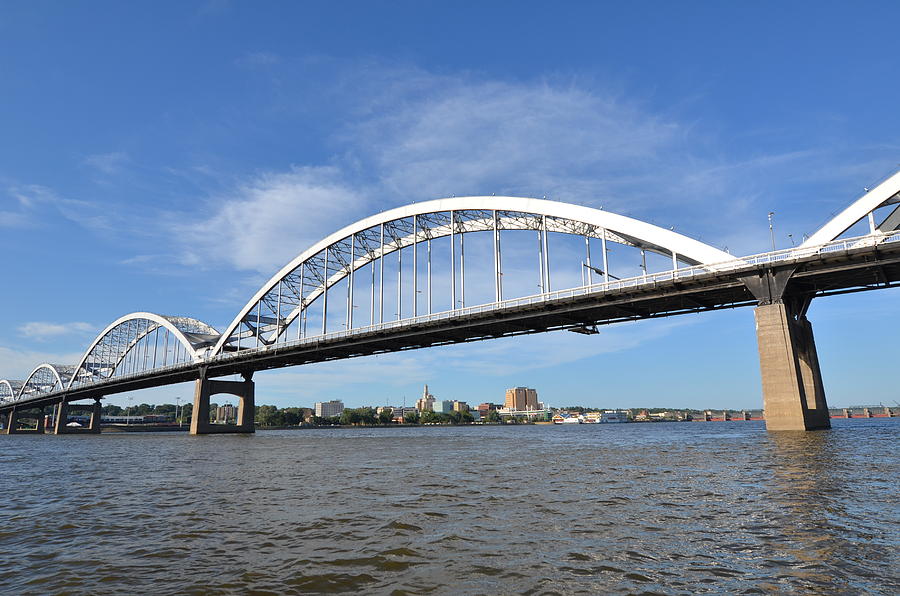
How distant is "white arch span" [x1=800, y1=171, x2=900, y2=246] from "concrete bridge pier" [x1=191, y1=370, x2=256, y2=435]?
72028 millimetres

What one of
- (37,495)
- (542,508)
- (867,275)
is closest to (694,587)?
(542,508)

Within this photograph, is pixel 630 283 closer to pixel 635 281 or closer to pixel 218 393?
pixel 635 281

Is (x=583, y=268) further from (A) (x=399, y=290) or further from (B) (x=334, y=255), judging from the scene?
(B) (x=334, y=255)

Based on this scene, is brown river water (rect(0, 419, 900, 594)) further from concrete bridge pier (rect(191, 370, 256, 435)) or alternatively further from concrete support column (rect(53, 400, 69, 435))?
concrete support column (rect(53, 400, 69, 435))

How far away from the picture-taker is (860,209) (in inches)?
1351

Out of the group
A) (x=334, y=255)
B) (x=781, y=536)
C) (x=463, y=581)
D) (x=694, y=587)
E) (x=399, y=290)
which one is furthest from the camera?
(x=334, y=255)

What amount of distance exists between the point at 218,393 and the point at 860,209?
250ft

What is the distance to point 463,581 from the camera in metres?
6.29

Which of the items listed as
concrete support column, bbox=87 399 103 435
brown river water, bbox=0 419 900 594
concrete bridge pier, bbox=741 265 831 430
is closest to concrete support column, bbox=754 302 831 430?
concrete bridge pier, bbox=741 265 831 430

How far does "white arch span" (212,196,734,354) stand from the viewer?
42.2m

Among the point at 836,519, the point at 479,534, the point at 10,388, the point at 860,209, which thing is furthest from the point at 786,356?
the point at 10,388

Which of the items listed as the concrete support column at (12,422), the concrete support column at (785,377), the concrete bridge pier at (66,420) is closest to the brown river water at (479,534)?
the concrete support column at (785,377)

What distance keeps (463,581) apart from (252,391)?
270ft

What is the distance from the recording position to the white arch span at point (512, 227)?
138 feet
